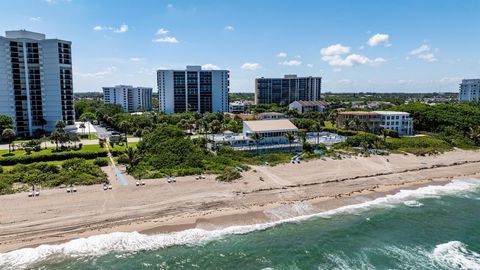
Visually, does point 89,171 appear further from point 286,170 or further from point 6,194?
point 286,170

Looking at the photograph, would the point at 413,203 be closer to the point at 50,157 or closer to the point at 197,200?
the point at 197,200

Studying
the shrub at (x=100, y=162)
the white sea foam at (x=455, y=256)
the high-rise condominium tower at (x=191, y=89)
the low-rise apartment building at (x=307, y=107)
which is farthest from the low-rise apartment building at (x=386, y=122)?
the high-rise condominium tower at (x=191, y=89)

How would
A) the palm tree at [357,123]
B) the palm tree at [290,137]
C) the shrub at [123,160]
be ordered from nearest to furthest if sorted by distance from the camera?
the shrub at [123,160], the palm tree at [290,137], the palm tree at [357,123]

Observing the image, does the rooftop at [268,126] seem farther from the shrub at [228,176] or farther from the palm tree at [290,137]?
the shrub at [228,176]

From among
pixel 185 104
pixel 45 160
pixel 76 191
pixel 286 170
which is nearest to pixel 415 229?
pixel 286 170

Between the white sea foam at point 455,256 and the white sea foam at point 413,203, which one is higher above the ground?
the white sea foam at point 413,203

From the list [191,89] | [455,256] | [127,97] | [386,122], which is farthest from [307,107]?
[455,256]

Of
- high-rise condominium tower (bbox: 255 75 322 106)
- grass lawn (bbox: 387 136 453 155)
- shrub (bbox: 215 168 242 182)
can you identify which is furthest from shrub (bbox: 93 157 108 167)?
high-rise condominium tower (bbox: 255 75 322 106)
